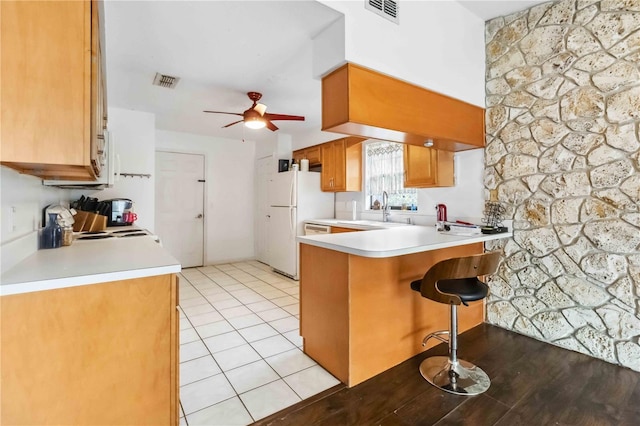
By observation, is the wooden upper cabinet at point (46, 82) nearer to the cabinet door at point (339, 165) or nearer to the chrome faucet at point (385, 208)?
the chrome faucet at point (385, 208)

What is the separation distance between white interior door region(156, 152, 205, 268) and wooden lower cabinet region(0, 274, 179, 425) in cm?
433

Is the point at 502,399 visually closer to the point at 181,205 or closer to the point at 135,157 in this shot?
the point at 135,157

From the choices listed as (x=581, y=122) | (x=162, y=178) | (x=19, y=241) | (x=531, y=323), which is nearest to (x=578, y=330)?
(x=531, y=323)

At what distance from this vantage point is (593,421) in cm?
163

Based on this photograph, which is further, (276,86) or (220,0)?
(276,86)

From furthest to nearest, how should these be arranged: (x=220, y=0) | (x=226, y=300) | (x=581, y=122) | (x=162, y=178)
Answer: (x=162, y=178) < (x=226, y=300) < (x=581, y=122) < (x=220, y=0)

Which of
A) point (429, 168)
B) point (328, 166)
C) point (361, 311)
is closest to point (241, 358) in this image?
point (361, 311)

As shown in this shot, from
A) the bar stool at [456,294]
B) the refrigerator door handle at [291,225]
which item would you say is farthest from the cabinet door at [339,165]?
the bar stool at [456,294]

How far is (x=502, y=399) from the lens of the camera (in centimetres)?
181

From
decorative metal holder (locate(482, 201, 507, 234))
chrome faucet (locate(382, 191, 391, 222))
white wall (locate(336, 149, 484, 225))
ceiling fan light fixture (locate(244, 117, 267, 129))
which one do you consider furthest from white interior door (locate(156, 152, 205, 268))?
decorative metal holder (locate(482, 201, 507, 234))

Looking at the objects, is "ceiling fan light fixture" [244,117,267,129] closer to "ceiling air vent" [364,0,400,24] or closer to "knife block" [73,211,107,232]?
"ceiling air vent" [364,0,400,24]

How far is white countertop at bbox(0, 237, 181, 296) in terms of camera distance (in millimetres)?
1052

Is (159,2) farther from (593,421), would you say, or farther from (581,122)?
(593,421)

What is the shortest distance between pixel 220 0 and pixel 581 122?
2839 millimetres
